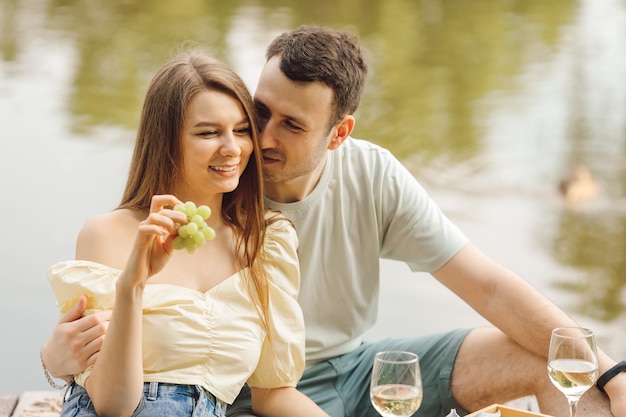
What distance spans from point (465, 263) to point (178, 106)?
893 millimetres

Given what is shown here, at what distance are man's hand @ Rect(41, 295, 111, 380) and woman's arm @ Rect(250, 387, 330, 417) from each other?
1.52ft

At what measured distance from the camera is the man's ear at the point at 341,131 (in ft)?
8.90

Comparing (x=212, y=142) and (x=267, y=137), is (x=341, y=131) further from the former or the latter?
(x=212, y=142)

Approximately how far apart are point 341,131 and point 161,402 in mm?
903

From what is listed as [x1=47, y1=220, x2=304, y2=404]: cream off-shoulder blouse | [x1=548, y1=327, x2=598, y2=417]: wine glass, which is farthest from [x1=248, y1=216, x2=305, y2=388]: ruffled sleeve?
[x1=548, y1=327, x2=598, y2=417]: wine glass

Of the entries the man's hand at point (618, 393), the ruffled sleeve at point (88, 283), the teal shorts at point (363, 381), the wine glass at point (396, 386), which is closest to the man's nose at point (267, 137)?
the ruffled sleeve at point (88, 283)

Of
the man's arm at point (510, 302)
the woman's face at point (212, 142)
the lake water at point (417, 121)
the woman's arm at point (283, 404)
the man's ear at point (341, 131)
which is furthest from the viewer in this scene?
the lake water at point (417, 121)

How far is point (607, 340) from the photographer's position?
479 centimetres

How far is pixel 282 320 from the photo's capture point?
245cm

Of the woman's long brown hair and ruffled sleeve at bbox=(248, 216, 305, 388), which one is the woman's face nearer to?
the woman's long brown hair

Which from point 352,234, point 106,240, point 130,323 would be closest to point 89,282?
point 106,240

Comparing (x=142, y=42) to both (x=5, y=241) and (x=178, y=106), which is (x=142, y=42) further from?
(x=178, y=106)

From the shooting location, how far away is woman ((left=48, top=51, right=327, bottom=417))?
7.16 feet

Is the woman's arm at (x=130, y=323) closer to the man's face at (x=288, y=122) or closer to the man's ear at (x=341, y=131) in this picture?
the man's face at (x=288, y=122)
